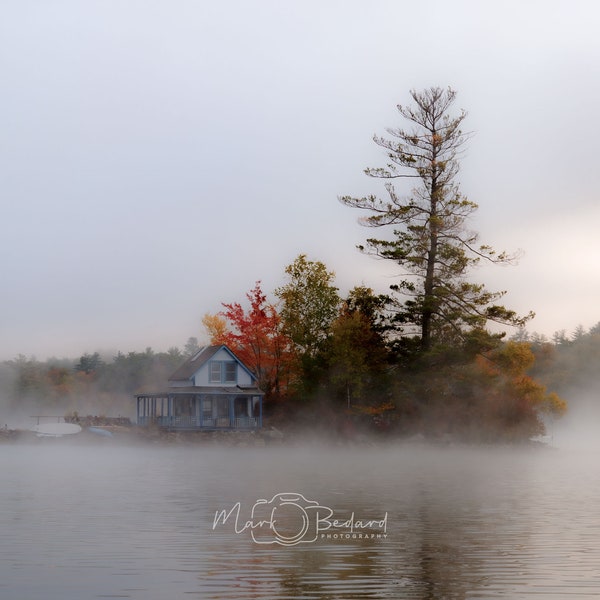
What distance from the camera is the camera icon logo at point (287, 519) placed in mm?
19112

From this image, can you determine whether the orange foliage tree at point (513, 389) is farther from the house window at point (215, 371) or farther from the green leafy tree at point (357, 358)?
the house window at point (215, 371)

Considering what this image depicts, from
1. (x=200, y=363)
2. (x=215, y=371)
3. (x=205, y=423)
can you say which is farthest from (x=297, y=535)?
(x=215, y=371)

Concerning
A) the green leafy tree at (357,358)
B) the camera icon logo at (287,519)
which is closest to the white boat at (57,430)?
the green leafy tree at (357,358)

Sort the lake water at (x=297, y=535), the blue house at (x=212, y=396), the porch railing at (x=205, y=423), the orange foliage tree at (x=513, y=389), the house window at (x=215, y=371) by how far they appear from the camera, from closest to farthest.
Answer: the lake water at (x=297, y=535), the orange foliage tree at (x=513, y=389), the porch railing at (x=205, y=423), the blue house at (x=212, y=396), the house window at (x=215, y=371)

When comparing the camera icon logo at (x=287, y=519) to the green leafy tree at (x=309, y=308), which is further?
the green leafy tree at (x=309, y=308)

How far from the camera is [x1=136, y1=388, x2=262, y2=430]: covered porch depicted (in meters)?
73.6

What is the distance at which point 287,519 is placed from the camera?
2244 centimetres

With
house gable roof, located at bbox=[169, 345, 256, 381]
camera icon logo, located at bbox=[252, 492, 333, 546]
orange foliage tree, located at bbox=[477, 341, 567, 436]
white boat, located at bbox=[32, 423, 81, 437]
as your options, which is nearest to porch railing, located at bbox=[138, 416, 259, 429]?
house gable roof, located at bbox=[169, 345, 256, 381]

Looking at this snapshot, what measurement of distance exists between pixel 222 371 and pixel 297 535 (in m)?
57.0

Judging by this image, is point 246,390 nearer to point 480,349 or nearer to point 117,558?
point 480,349

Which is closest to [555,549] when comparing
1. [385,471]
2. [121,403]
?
[385,471]

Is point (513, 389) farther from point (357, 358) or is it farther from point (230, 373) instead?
point (230, 373)

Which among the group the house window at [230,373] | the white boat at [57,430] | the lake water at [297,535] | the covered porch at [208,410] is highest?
the house window at [230,373]

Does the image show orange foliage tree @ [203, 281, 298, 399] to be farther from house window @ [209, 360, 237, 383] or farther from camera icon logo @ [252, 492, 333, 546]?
camera icon logo @ [252, 492, 333, 546]
